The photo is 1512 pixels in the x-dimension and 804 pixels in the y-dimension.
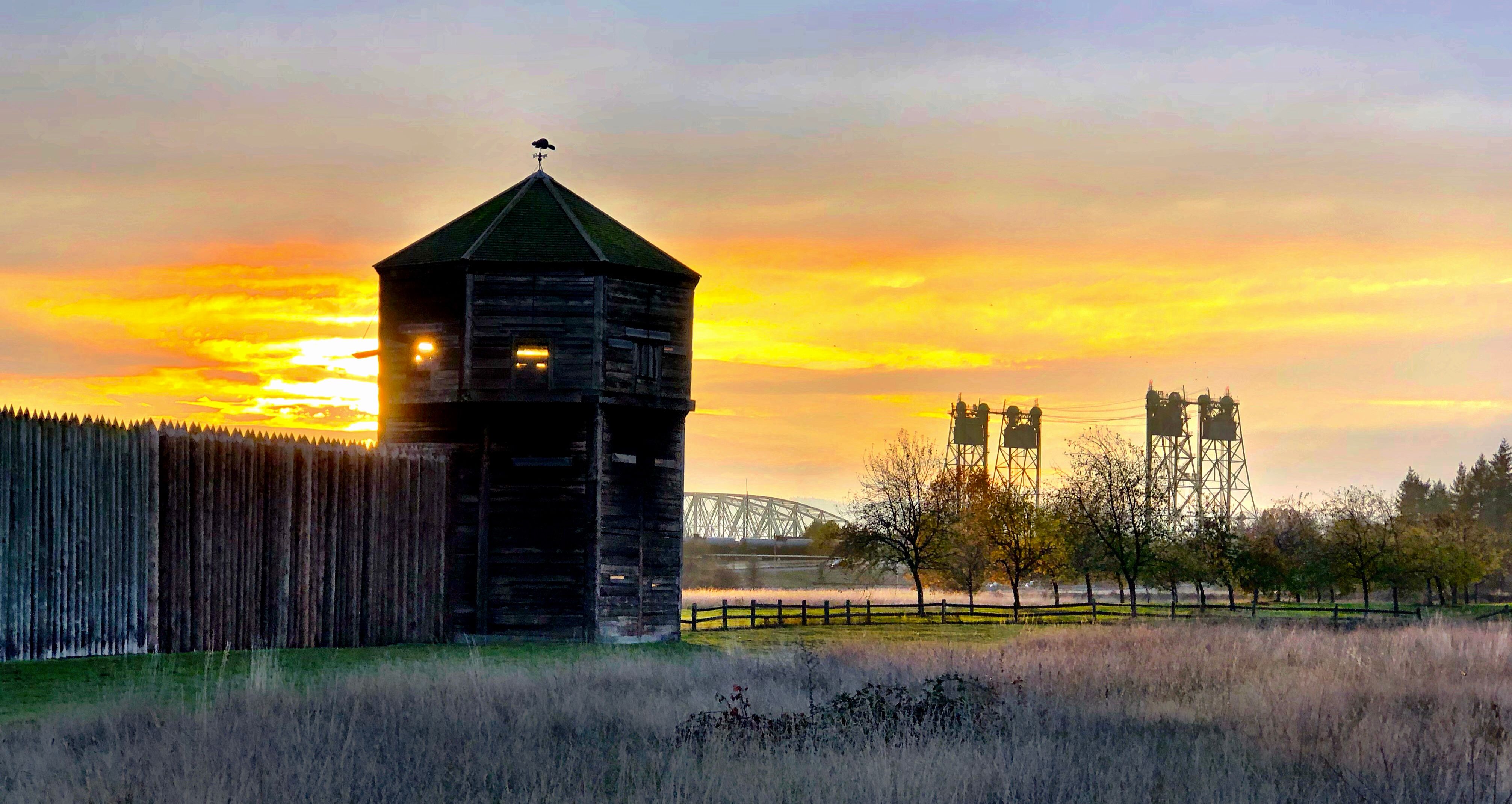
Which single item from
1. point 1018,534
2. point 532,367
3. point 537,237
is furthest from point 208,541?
point 1018,534

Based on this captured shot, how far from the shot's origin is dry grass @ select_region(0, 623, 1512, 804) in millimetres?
11930

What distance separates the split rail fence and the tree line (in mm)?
1233

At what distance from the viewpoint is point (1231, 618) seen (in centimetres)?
4297

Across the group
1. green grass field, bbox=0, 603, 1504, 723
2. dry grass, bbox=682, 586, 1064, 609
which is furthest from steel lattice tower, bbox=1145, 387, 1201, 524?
green grass field, bbox=0, 603, 1504, 723

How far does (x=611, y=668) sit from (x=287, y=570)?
820 centimetres

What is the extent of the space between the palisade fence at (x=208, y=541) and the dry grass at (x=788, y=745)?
3736 millimetres

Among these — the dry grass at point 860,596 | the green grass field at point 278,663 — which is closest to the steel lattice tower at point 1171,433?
the dry grass at point 860,596

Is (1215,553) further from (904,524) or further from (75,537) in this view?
(75,537)

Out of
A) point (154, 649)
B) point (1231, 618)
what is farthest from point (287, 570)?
point (1231, 618)

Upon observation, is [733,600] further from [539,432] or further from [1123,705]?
[1123,705]

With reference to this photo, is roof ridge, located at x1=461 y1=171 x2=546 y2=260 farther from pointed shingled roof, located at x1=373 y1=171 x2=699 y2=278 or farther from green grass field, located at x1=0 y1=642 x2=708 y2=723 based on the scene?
green grass field, located at x1=0 y1=642 x2=708 y2=723

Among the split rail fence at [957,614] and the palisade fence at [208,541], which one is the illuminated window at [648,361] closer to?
the palisade fence at [208,541]

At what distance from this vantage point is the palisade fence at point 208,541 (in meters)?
21.6

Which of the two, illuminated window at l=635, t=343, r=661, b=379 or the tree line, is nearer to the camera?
illuminated window at l=635, t=343, r=661, b=379
